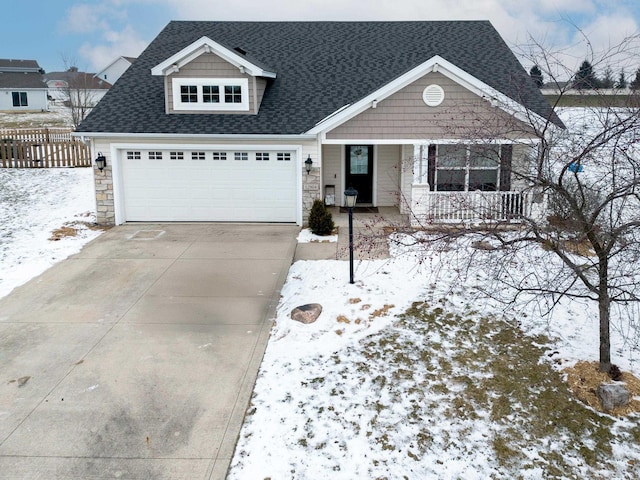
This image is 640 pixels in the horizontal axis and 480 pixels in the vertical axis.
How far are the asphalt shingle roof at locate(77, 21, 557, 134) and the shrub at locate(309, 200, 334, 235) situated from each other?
222 centimetres

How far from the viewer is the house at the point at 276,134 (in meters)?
13.2

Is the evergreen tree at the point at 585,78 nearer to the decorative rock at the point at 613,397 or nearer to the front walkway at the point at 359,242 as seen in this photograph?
the decorative rock at the point at 613,397

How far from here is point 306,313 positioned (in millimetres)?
8102

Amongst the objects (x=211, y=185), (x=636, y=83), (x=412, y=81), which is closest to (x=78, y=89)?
(x=211, y=185)

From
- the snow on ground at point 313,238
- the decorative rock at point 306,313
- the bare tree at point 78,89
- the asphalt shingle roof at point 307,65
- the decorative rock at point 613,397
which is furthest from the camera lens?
the bare tree at point 78,89

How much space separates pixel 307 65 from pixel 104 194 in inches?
283

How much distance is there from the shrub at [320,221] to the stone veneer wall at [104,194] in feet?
18.0

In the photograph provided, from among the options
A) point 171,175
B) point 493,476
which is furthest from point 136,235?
point 493,476

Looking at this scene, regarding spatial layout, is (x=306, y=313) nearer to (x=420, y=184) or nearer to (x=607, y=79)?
(x=607, y=79)

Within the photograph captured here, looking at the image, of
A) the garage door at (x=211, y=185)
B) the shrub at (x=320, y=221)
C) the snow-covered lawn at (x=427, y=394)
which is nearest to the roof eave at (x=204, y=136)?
the garage door at (x=211, y=185)

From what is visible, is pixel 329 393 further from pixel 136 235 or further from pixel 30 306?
pixel 136 235

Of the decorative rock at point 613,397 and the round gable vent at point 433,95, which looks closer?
the decorative rock at point 613,397

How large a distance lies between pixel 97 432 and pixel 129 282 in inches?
183

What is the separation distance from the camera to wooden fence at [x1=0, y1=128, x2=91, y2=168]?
2114 centimetres
